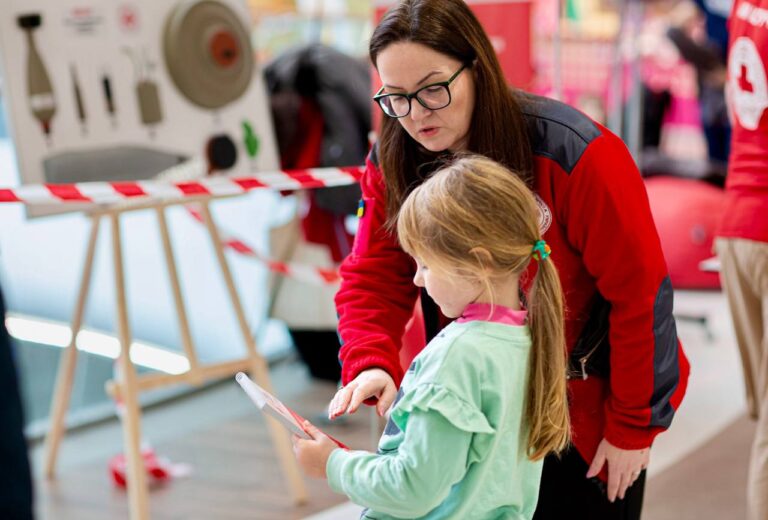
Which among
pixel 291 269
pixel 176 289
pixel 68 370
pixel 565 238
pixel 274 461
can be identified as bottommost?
pixel 274 461

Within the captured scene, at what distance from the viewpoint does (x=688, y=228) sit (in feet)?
18.0

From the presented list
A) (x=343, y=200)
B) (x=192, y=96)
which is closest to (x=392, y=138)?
(x=192, y=96)

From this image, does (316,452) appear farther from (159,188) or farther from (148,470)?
(148,470)

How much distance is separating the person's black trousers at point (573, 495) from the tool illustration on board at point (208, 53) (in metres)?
1.98

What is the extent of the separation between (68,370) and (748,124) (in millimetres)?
2267

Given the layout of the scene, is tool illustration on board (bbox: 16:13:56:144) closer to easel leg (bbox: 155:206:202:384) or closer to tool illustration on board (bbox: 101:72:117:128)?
tool illustration on board (bbox: 101:72:117:128)

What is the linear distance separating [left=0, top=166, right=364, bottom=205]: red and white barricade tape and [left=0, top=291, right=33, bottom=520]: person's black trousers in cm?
123

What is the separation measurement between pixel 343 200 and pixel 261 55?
1.65 meters

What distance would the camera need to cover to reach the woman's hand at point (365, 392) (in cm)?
168

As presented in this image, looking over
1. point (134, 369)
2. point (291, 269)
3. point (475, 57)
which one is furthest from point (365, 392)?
point (291, 269)

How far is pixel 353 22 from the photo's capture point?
571 cm

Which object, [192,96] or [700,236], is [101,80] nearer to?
[192,96]

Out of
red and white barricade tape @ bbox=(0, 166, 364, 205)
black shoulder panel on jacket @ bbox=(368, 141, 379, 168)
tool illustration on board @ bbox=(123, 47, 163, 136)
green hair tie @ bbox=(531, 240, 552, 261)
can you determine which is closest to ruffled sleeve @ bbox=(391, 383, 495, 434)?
green hair tie @ bbox=(531, 240, 552, 261)

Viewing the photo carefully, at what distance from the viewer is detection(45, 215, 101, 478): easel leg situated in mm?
3289
